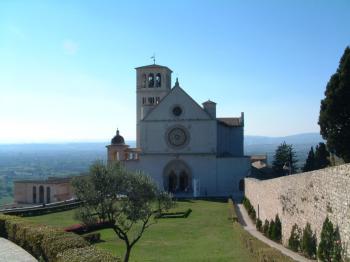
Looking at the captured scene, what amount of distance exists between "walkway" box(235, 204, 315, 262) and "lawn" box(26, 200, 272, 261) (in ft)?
3.47

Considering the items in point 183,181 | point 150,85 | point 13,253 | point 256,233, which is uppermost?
point 150,85

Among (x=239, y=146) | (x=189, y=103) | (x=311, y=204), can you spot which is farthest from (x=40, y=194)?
(x=311, y=204)

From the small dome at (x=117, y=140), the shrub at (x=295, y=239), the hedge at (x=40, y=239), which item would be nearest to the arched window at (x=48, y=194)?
the small dome at (x=117, y=140)

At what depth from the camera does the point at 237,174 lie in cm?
5259

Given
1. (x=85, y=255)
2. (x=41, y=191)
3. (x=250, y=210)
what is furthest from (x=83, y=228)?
(x=41, y=191)

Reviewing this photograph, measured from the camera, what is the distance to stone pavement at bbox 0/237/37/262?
1537 cm

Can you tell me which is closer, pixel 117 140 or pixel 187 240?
pixel 187 240

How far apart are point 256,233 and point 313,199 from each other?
1085 cm

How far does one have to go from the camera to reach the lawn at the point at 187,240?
2119cm

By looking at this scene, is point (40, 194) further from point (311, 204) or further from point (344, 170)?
point (344, 170)

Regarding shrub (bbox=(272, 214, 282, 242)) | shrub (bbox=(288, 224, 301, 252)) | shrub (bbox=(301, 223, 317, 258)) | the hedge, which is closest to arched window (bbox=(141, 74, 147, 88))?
shrub (bbox=(272, 214, 282, 242))

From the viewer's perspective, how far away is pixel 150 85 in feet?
203

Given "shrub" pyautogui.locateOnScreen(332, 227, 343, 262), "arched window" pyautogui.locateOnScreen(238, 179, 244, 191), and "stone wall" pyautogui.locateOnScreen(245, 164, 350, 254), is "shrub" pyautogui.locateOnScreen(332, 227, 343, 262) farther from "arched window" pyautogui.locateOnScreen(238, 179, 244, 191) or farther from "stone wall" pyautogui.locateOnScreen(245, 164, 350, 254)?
"arched window" pyautogui.locateOnScreen(238, 179, 244, 191)

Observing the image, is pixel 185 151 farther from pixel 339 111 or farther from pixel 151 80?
pixel 339 111
